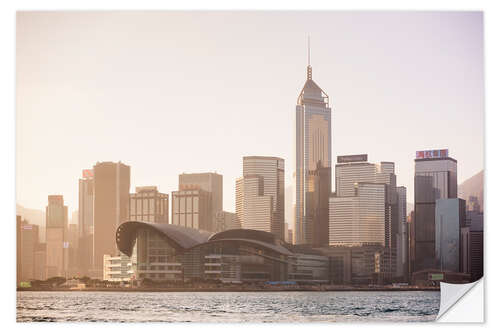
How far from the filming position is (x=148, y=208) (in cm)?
3350

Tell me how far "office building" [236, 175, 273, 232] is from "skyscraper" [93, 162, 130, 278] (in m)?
5.87

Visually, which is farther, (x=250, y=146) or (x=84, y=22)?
(x=250, y=146)

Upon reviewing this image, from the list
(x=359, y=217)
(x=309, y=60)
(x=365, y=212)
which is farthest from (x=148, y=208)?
(x=365, y=212)

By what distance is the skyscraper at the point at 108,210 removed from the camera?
3577 cm

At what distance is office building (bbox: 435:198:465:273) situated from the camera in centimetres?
3212

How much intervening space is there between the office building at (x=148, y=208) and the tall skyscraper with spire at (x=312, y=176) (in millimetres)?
6558

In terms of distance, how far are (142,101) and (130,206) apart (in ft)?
73.3

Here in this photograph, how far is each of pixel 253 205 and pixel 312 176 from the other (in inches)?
144

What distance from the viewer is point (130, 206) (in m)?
38.4

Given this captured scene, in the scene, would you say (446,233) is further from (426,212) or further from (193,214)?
(193,214)

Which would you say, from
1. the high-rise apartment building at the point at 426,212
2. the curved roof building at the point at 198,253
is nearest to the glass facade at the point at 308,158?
the curved roof building at the point at 198,253

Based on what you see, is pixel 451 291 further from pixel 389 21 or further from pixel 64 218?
pixel 64 218
